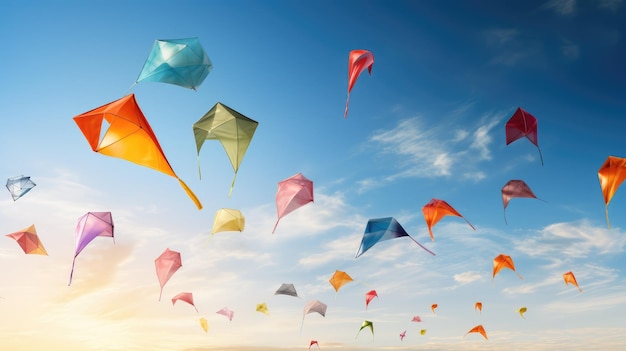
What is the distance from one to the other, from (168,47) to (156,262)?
19.5 metres

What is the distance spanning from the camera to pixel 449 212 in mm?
28406

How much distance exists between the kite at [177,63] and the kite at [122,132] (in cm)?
287

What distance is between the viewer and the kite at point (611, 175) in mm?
23484

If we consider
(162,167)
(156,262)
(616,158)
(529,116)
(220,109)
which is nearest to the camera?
(162,167)

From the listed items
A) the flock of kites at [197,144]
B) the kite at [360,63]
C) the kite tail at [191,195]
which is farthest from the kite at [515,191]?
the kite tail at [191,195]

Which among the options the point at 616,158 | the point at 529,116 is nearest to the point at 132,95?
the point at 529,116

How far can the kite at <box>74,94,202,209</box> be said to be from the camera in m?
17.5

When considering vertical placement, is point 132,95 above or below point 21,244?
above

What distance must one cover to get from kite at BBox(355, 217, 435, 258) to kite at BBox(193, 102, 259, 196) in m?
10.3

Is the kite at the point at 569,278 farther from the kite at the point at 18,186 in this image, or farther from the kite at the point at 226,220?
the kite at the point at 18,186

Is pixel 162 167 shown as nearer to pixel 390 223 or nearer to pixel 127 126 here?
pixel 127 126

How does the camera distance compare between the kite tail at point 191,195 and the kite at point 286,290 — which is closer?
the kite tail at point 191,195

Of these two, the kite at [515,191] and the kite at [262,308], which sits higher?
the kite at [515,191]

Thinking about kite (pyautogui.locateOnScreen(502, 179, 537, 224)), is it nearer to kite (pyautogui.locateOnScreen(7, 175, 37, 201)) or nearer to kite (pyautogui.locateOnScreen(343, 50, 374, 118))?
kite (pyautogui.locateOnScreen(343, 50, 374, 118))
